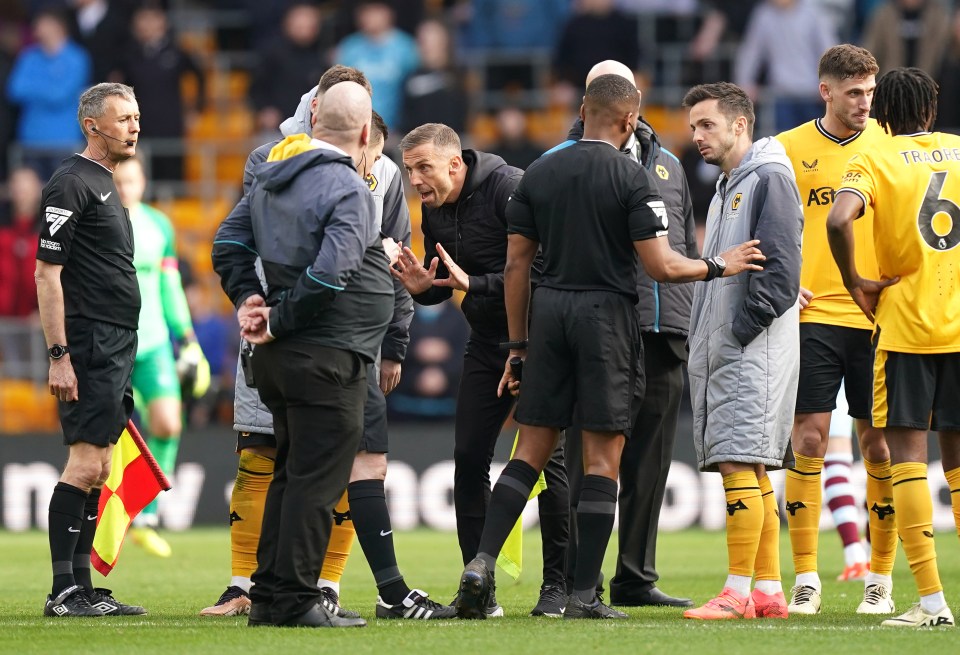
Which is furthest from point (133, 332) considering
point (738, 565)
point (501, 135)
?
point (501, 135)

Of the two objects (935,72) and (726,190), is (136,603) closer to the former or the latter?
(726,190)

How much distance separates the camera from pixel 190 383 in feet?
35.1

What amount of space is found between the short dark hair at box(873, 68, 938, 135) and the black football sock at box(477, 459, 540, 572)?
2.19 meters

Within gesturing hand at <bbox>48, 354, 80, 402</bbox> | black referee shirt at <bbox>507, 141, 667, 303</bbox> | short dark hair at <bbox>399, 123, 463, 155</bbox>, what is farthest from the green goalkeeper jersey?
black referee shirt at <bbox>507, 141, 667, 303</bbox>

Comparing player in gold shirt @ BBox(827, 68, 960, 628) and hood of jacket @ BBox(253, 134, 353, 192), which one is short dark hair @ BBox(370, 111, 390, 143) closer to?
hood of jacket @ BBox(253, 134, 353, 192)

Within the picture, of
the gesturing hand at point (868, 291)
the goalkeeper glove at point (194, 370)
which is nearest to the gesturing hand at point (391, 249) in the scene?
the gesturing hand at point (868, 291)

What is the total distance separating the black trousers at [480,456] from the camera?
301 inches

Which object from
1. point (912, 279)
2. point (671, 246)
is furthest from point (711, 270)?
point (671, 246)

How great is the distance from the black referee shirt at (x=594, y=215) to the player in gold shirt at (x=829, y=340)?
131 centimetres

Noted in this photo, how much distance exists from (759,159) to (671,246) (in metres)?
0.83

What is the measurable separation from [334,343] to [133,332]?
1662 mm

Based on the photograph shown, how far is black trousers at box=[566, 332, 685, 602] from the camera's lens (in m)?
8.09

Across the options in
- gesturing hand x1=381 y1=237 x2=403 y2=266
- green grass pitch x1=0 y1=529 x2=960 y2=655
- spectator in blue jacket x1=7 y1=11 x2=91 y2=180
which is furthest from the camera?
spectator in blue jacket x1=7 y1=11 x2=91 y2=180

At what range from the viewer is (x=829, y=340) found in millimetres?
7727
